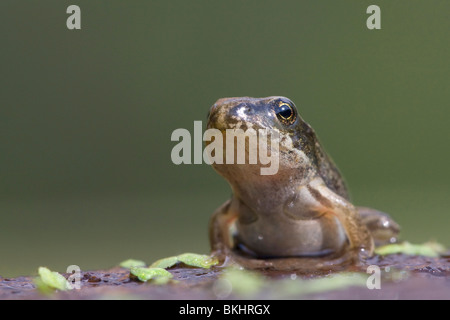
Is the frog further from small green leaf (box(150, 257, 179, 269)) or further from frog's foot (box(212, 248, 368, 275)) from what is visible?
small green leaf (box(150, 257, 179, 269))

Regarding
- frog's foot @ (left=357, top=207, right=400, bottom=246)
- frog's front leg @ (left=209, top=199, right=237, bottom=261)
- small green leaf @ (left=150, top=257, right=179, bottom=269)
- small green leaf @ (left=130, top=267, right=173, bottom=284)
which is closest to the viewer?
small green leaf @ (left=130, top=267, right=173, bottom=284)

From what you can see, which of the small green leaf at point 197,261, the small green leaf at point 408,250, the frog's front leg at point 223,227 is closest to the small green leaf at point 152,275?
the small green leaf at point 197,261

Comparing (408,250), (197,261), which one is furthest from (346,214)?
(197,261)

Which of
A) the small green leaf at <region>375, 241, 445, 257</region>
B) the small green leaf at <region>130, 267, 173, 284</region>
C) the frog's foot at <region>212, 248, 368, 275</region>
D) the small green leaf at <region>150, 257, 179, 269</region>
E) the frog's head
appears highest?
the frog's head

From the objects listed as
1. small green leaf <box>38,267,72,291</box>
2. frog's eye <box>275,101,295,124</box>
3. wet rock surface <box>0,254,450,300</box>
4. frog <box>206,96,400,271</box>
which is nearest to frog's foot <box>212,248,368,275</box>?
frog <box>206,96,400,271</box>

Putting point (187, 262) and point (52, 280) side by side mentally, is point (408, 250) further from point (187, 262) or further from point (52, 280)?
point (52, 280)

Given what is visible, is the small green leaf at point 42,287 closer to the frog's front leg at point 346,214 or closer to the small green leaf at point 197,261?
the small green leaf at point 197,261
